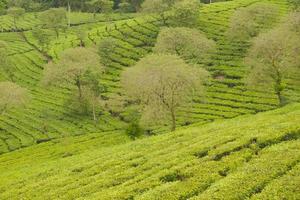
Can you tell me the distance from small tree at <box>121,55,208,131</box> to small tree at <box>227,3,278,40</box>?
112 feet

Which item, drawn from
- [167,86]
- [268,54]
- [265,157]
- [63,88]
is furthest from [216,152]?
[63,88]

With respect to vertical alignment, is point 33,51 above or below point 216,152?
below

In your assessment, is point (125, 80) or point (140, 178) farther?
point (125, 80)

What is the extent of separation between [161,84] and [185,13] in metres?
74.3

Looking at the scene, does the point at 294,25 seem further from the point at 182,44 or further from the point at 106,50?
the point at 106,50

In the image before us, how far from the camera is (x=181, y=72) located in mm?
81312

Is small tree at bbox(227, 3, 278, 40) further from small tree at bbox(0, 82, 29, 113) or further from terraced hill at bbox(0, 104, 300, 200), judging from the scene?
terraced hill at bbox(0, 104, 300, 200)

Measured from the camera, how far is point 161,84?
7881 centimetres

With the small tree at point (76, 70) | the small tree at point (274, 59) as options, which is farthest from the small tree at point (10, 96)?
the small tree at point (274, 59)

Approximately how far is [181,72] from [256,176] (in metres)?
53.0

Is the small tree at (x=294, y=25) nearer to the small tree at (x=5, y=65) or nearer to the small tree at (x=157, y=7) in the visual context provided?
the small tree at (x=157, y=7)

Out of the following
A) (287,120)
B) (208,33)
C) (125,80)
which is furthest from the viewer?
(208,33)

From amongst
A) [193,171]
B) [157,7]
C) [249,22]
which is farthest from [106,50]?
[193,171]

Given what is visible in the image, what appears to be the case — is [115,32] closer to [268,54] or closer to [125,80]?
[125,80]
